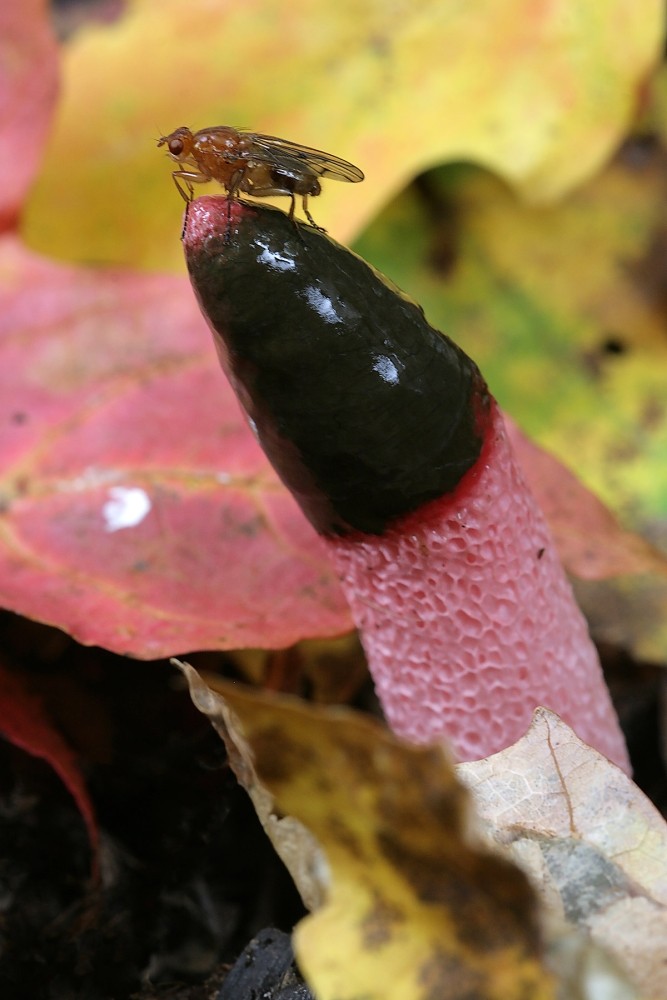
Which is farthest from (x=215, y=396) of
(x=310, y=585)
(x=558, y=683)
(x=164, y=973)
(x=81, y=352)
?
(x=164, y=973)

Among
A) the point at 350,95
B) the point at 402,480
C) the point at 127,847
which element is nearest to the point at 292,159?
the point at 402,480

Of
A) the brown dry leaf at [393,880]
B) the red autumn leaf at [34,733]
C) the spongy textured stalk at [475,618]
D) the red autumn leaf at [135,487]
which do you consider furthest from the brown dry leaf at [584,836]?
the red autumn leaf at [34,733]

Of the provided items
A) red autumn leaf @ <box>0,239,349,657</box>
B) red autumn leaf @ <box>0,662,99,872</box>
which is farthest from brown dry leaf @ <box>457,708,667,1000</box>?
red autumn leaf @ <box>0,662,99,872</box>

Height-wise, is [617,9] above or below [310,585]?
above

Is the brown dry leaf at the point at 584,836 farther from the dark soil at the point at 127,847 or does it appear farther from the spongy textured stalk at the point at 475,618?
the dark soil at the point at 127,847

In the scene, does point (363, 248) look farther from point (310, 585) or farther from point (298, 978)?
point (298, 978)
